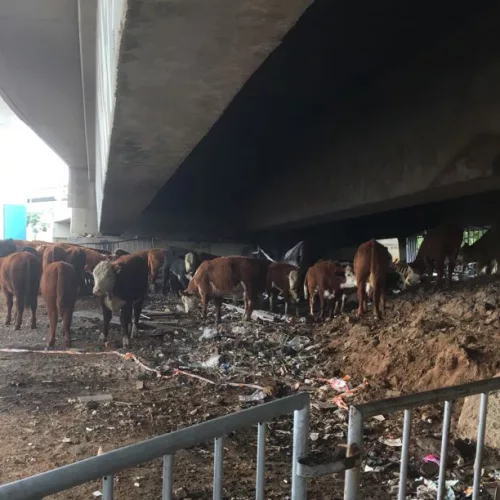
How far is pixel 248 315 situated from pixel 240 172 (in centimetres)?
525

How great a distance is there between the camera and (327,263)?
12.0 m

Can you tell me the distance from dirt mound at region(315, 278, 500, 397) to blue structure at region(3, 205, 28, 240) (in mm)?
31161

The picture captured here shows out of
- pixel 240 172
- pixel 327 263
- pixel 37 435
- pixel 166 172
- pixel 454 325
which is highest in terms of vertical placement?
pixel 240 172

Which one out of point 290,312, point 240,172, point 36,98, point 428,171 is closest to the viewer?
point 428,171

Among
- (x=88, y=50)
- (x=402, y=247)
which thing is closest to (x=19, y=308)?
(x=88, y=50)

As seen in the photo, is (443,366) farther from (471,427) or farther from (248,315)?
(248,315)

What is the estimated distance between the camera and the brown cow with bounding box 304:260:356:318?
457 inches

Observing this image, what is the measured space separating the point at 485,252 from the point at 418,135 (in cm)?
623

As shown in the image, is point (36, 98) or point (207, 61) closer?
point (207, 61)

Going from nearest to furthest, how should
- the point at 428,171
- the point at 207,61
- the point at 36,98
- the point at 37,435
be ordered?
the point at 207,61 < the point at 37,435 < the point at 428,171 < the point at 36,98

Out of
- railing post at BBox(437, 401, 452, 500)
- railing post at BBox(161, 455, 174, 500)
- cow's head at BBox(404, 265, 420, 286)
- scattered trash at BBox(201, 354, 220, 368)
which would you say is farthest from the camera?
cow's head at BBox(404, 265, 420, 286)

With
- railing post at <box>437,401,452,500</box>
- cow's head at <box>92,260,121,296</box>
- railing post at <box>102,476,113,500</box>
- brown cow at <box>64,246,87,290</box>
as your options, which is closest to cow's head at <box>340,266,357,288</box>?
cow's head at <box>92,260,121,296</box>

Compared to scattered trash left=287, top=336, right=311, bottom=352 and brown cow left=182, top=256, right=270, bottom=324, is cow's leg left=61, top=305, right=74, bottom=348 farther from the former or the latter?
scattered trash left=287, top=336, right=311, bottom=352

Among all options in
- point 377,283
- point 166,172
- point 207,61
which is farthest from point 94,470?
point 377,283
